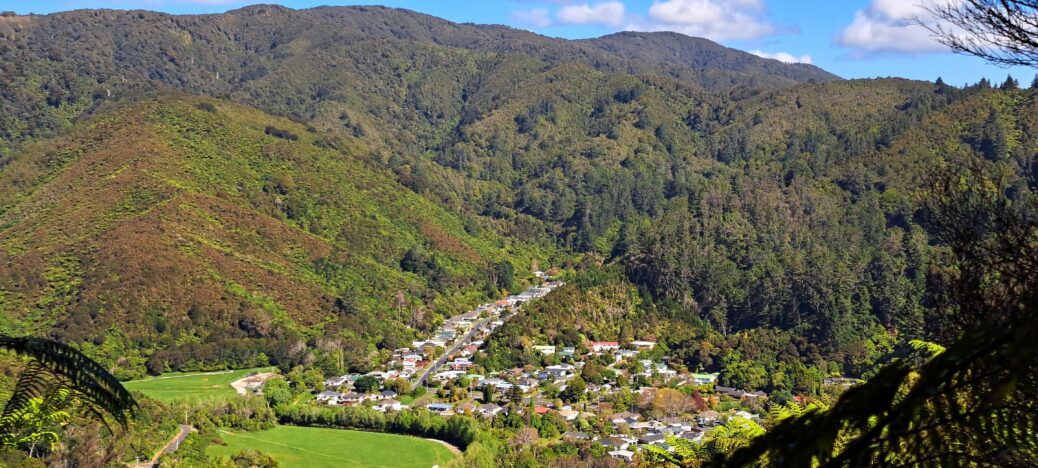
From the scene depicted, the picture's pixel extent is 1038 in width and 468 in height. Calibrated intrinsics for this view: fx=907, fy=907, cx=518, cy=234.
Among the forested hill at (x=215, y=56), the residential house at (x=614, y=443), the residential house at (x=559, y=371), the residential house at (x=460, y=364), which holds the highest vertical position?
the forested hill at (x=215, y=56)

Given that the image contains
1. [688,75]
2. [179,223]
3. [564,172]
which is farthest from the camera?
[688,75]

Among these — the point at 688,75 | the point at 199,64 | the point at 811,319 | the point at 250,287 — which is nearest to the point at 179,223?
the point at 250,287

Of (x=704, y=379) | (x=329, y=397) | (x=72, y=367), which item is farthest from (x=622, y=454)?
(x=72, y=367)

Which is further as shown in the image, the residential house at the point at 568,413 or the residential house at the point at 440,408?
the residential house at the point at 440,408

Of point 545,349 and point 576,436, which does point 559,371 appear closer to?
point 545,349

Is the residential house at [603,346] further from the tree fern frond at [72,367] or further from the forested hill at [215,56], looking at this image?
the forested hill at [215,56]

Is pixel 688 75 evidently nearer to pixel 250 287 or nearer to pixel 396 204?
pixel 396 204

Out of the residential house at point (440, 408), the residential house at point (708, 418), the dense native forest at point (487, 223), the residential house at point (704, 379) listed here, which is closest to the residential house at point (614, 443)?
the residential house at point (708, 418)
